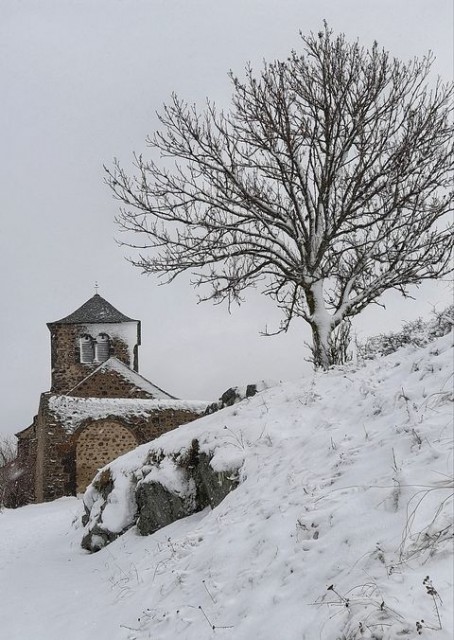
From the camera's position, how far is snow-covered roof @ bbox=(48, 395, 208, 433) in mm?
25327

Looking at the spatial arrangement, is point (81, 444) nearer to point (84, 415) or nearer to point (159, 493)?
point (84, 415)

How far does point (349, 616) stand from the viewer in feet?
10.2

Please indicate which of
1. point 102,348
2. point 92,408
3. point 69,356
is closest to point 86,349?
point 102,348

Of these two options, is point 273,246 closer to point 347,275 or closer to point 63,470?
point 347,275

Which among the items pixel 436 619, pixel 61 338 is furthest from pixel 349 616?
pixel 61 338

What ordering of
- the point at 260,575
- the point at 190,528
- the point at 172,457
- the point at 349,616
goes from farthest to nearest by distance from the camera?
the point at 172,457, the point at 190,528, the point at 260,575, the point at 349,616

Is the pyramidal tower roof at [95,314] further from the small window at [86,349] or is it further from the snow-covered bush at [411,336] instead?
the snow-covered bush at [411,336]

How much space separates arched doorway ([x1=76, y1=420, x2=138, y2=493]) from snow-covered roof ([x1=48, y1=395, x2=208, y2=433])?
431 millimetres

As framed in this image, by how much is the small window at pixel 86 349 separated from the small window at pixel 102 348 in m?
0.31

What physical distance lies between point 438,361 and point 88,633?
4.07 meters

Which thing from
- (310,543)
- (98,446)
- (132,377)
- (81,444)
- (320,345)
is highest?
(132,377)

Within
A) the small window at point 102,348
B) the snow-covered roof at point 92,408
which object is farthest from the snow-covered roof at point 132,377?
the snow-covered roof at point 92,408

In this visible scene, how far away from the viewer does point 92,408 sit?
25.7m

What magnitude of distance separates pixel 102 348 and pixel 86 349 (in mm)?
955
